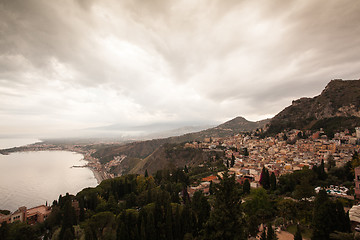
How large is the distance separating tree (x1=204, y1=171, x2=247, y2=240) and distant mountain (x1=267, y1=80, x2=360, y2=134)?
71745mm

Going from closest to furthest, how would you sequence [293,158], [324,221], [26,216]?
Result: 1. [324,221]
2. [26,216]
3. [293,158]

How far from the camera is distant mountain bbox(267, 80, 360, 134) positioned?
63.9 metres

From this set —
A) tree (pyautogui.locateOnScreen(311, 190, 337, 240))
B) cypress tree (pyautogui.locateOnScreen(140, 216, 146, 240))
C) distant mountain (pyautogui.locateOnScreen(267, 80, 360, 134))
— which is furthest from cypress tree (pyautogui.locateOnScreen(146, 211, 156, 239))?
distant mountain (pyautogui.locateOnScreen(267, 80, 360, 134))

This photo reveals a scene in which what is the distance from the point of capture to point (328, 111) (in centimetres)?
7500

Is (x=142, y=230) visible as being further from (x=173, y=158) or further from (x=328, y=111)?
(x=328, y=111)

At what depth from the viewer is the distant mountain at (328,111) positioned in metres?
63.9

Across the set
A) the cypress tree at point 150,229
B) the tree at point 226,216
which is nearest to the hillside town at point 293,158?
the cypress tree at point 150,229

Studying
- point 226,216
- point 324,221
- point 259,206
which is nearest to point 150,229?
point 226,216

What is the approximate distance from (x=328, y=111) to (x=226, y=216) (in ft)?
304

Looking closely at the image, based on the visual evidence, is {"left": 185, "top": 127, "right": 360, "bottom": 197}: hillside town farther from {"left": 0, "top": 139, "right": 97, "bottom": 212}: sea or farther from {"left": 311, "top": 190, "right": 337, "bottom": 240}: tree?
{"left": 0, "top": 139, "right": 97, "bottom": 212}: sea

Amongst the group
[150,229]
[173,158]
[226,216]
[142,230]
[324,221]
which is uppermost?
[226,216]

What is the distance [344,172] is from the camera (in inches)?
888

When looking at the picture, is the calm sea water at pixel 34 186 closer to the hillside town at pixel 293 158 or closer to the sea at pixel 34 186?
the sea at pixel 34 186

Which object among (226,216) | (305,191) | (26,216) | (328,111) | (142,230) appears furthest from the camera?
(328,111)
